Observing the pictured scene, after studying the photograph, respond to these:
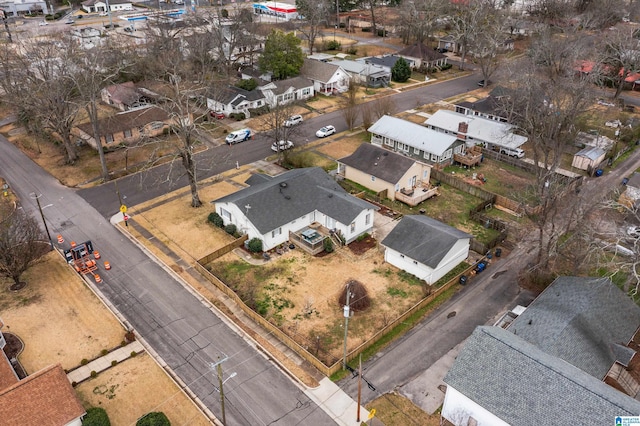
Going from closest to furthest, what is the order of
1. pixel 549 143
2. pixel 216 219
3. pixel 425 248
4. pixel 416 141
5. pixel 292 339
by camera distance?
pixel 292 339 → pixel 425 248 → pixel 216 219 → pixel 549 143 → pixel 416 141

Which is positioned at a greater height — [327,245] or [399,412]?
[327,245]

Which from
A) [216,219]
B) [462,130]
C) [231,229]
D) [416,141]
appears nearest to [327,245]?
[231,229]

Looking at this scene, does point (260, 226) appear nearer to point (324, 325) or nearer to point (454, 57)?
point (324, 325)

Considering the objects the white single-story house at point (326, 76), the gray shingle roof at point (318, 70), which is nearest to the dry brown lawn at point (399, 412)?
the white single-story house at point (326, 76)

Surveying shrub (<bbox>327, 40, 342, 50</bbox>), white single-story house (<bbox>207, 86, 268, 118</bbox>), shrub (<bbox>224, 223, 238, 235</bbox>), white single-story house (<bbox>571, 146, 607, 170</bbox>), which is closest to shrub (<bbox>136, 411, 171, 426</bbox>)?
shrub (<bbox>224, 223, 238, 235</bbox>)

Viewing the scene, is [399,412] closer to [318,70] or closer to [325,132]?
[325,132]

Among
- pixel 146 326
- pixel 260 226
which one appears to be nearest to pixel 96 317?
pixel 146 326
